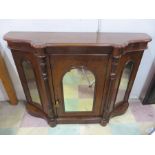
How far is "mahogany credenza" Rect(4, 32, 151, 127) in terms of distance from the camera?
0.93 m

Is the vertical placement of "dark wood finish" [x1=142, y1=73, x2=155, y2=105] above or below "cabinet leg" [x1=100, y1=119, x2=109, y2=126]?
above

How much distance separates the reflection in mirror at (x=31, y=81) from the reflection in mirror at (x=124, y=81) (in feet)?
2.26

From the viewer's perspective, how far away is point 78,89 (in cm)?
119

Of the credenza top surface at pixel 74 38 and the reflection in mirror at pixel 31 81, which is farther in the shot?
the reflection in mirror at pixel 31 81

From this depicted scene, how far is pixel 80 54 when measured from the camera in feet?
3.14

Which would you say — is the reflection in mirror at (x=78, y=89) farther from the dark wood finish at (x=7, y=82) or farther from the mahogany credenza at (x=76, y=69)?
the dark wood finish at (x=7, y=82)

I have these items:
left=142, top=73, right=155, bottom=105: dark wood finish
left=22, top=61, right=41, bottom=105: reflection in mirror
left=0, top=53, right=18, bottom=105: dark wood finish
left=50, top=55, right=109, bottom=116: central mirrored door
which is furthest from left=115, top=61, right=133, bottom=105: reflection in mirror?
left=0, top=53, right=18, bottom=105: dark wood finish

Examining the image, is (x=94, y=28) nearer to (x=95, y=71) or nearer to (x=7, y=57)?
(x=95, y=71)

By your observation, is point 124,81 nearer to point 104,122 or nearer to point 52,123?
point 104,122

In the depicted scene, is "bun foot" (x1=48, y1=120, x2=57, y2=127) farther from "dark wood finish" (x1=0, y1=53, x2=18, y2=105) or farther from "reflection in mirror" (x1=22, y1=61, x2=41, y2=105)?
"dark wood finish" (x1=0, y1=53, x2=18, y2=105)

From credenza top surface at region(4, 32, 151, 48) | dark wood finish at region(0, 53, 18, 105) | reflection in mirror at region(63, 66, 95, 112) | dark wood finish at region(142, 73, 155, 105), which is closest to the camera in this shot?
credenza top surface at region(4, 32, 151, 48)

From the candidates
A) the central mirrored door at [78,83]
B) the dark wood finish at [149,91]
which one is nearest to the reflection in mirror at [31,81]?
the central mirrored door at [78,83]

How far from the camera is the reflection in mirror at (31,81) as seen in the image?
1120 millimetres

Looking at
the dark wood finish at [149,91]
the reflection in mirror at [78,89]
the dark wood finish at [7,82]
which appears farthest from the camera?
the dark wood finish at [149,91]
